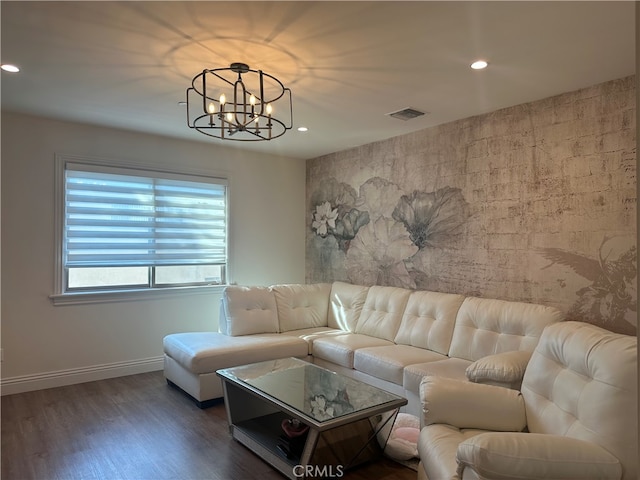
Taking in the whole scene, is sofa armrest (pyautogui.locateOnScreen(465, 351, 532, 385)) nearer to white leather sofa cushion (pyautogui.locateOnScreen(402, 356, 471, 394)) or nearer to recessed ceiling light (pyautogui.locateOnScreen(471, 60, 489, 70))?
white leather sofa cushion (pyautogui.locateOnScreen(402, 356, 471, 394))

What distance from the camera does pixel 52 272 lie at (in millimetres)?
3922

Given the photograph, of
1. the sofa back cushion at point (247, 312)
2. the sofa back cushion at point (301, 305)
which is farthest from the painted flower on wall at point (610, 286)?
the sofa back cushion at point (247, 312)

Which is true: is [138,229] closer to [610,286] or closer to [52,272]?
[52,272]

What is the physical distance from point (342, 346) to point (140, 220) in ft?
8.03

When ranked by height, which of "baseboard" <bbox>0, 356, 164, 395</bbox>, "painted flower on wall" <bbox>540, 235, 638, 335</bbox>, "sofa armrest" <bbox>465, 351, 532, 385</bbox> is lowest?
"baseboard" <bbox>0, 356, 164, 395</bbox>

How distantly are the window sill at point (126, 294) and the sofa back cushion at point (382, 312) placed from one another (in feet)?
5.80

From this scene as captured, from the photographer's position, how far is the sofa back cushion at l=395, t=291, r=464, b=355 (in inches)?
139

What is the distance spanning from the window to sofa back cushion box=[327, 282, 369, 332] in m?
1.37

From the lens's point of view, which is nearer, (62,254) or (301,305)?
(62,254)

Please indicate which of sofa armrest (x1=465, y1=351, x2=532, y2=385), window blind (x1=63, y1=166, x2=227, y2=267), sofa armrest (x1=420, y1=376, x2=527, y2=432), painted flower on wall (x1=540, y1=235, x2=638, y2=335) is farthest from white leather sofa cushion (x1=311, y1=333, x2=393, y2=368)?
window blind (x1=63, y1=166, x2=227, y2=267)

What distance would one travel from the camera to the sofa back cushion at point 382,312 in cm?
399

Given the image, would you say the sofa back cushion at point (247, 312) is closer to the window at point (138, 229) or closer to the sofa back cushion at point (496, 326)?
the window at point (138, 229)

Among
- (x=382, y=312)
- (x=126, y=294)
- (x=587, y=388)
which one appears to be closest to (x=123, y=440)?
(x=126, y=294)

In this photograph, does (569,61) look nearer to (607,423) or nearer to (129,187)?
(607,423)
